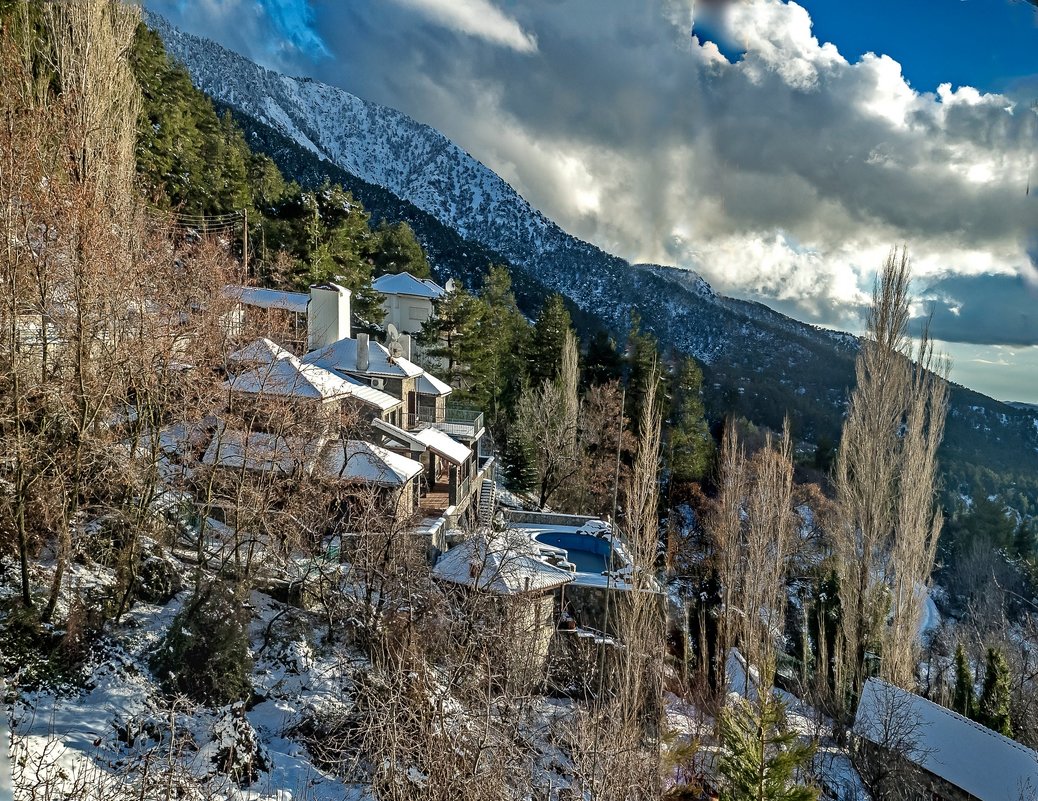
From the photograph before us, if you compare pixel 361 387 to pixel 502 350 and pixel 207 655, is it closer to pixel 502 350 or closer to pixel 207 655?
pixel 207 655

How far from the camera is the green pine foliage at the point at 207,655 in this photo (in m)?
9.56

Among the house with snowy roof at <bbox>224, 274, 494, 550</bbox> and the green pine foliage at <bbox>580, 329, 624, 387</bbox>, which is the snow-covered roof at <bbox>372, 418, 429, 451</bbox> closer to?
the house with snowy roof at <bbox>224, 274, 494, 550</bbox>

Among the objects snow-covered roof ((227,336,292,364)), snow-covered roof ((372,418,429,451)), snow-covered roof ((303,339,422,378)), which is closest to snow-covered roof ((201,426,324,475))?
snow-covered roof ((227,336,292,364))

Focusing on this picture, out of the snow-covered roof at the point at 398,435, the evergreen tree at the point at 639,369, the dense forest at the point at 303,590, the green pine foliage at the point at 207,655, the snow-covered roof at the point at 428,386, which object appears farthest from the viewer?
the evergreen tree at the point at 639,369

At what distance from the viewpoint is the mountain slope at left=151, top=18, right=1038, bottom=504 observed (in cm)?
5700

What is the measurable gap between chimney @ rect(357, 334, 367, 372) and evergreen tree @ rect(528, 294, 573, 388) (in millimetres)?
14105

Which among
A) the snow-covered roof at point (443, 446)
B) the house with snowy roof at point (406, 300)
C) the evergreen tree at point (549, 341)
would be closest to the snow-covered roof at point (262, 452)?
the snow-covered roof at point (443, 446)

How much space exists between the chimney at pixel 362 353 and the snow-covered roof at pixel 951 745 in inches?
710

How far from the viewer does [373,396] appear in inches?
754

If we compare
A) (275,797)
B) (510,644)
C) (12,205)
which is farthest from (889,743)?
(12,205)

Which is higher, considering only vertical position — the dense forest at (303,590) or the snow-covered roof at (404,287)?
the snow-covered roof at (404,287)

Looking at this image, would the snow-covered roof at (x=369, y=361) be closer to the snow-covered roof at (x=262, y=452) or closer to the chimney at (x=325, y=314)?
the chimney at (x=325, y=314)

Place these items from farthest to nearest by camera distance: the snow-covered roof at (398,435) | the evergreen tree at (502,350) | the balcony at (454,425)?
the evergreen tree at (502,350), the balcony at (454,425), the snow-covered roof at (398,435)

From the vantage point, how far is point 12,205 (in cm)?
798
